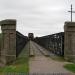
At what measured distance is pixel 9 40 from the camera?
1439 cm

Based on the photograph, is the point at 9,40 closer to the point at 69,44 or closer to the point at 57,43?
the point at 69,44

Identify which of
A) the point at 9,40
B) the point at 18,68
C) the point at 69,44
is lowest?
the point at 18,68

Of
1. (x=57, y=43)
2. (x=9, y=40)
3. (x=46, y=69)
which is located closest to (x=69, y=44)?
(x=57, y=43)

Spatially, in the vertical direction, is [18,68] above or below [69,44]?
below

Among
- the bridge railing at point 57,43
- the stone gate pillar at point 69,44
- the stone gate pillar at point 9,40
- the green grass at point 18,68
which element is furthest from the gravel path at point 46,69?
the bridge railing at point 57,43

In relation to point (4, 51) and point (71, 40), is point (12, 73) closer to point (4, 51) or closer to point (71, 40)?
point (4, 51)

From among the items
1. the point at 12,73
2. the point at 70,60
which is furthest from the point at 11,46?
the point at 12,73

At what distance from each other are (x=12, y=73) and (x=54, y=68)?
6.24 feet

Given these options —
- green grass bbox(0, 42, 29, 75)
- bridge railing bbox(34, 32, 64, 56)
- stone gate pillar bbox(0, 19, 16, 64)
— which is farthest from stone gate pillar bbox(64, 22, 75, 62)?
stone gate pillar bbox(0, 19, 16, 64)

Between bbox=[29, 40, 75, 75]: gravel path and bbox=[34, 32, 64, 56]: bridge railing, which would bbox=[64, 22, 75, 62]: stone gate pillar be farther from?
bbox=[29, 40, 75, 75]: gravel path

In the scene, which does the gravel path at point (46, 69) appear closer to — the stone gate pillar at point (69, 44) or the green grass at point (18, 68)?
the green grass at point (18, 68)

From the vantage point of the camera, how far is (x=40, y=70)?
35.6 feet

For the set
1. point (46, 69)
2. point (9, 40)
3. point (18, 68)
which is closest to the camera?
point (46, 69)

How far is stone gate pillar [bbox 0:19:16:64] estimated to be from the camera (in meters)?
14.2
